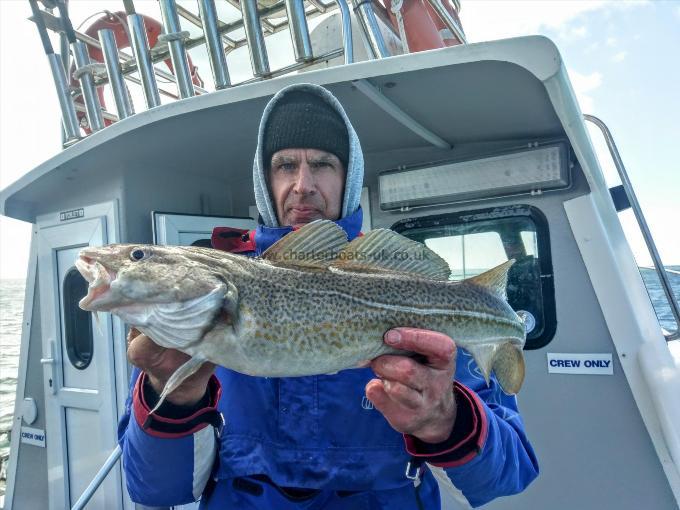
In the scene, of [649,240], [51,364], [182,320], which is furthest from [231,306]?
[51,364]

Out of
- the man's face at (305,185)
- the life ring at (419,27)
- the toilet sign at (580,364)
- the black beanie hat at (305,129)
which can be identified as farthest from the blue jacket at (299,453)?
the life ring at (419,27)

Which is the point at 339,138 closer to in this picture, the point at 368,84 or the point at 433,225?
the point at 368,84

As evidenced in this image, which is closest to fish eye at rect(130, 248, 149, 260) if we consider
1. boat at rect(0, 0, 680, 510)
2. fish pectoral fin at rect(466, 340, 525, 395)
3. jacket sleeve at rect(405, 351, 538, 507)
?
jacket sleeve at rect(405, 351, 538, 507)

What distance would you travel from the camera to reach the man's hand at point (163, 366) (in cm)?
177

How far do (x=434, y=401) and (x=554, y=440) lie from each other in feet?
9.29

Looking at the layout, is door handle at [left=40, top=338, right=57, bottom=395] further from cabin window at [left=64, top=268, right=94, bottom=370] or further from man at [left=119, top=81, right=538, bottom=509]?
man at [left=119, top=81, right=538, bottom=509]

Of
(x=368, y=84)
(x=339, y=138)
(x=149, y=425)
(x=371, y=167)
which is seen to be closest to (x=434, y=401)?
(x=149, y=425)

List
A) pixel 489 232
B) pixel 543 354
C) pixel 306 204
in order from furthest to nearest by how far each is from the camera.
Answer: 1. pixel 489 232
2. pixel 543 354
3. pixel 306 204

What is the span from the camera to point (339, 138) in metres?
2.69

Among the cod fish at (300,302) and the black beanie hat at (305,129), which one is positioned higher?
the black beanie hat at (305,129)

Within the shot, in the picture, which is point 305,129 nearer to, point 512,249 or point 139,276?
point 139,276

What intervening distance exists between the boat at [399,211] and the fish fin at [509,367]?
5.17ft

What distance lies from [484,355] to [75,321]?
4303 mm

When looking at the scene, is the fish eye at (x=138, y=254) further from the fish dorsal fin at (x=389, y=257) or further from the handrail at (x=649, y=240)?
the handrail at (x=649, y=240)
